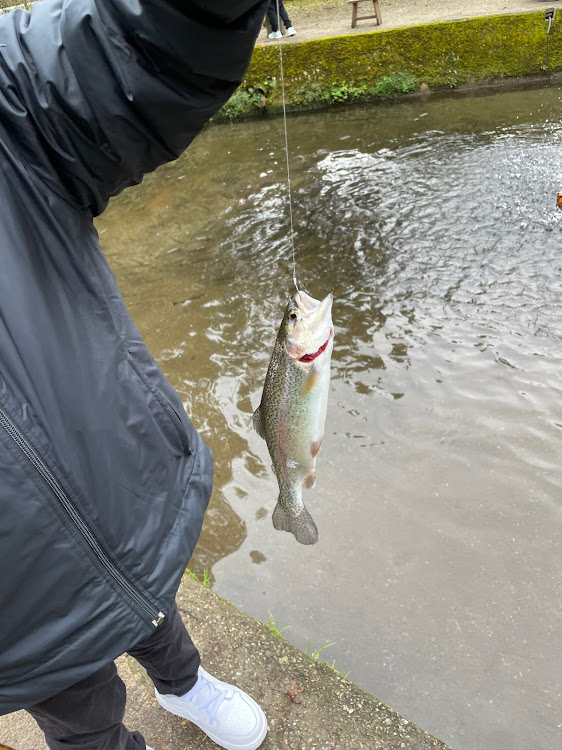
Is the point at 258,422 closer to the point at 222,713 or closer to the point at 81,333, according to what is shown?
the point at 81,333

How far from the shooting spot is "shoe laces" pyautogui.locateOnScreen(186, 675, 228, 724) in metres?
2.21

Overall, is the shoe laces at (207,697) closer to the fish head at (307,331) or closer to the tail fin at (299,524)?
the tail fin at (299,524)

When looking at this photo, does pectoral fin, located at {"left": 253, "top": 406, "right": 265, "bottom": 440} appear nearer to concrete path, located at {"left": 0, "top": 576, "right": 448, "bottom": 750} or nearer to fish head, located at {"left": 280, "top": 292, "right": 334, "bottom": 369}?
fish head, located at {"left": 280, "top": 292, "right": 334, "bottom": 369}

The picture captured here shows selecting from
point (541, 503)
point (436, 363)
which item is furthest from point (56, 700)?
point (436, 363)

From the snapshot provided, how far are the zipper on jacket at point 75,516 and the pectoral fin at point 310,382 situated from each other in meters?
0.86

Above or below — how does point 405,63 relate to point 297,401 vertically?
below

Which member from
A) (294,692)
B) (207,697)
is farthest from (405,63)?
(207,697)

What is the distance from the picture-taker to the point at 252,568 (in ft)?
11.7

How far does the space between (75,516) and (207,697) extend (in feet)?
4.23

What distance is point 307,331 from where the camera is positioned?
196 cm

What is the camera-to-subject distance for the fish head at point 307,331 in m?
1.92

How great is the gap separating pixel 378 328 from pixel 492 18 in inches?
322

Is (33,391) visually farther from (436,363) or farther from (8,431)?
(436,363)

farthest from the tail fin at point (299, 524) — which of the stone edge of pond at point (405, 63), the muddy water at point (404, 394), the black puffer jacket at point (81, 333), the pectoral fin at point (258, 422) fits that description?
the stone edge of pond at point (405, 63)
